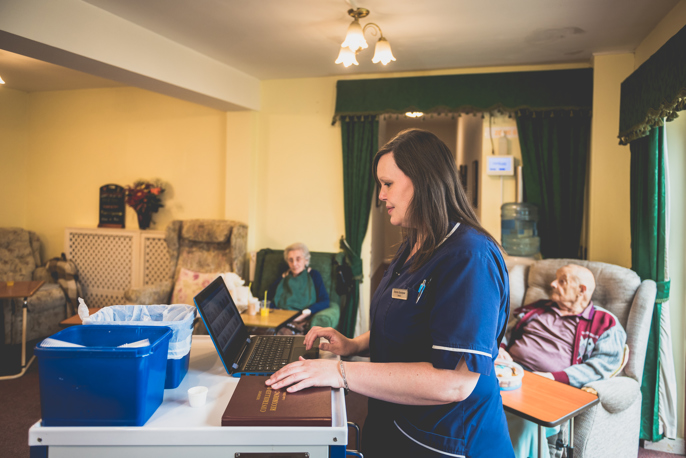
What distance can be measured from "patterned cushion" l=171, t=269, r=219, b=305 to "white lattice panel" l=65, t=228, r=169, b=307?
0.68 metres

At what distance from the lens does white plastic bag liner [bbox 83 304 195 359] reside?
1.19 metres

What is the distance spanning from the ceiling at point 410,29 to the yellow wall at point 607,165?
0.53 ft

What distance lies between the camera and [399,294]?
1.17 metres

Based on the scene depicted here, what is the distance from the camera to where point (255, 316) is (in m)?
3.21

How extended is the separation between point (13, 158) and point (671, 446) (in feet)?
22.5

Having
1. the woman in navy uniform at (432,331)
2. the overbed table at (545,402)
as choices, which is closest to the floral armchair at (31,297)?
the woman in navy uniform at (432,331)

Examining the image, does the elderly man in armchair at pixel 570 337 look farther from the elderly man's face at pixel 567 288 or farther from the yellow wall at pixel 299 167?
the yellow wall at pixel 299 167

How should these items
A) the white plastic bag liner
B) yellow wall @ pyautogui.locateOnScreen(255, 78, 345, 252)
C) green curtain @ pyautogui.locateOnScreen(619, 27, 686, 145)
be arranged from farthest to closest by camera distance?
yellow wall @ pyautogui.locateOnScreen(255, 78, 345, 252) < green curtain @ pyautogui.locateOnScreen(619, 27, 686, 145) < the white plastic bag liner

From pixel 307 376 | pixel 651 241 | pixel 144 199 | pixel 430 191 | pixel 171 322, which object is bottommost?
pixel 307 376

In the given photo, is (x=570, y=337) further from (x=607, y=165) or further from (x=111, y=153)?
(x=111, y=153)

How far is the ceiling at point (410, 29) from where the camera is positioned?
2.67 m

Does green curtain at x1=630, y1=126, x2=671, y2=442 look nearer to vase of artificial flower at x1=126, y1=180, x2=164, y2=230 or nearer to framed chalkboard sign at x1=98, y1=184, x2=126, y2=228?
vase of artificial flower at x1=126, y1=180, x2=164, y2=230

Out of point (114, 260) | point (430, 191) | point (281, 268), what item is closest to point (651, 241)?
point (430, 191)

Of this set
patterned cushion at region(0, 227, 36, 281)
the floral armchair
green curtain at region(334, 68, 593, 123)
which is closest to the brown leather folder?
green curtain at region(334, 68, 593, 123)
